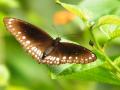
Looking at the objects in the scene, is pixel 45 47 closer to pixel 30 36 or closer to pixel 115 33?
pixel 30 36

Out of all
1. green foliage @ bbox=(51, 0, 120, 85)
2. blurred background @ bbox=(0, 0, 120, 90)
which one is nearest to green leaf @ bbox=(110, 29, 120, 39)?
green foliage @ bbox=(51, 0, 120, 85)

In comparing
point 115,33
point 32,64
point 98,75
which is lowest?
point 32,64

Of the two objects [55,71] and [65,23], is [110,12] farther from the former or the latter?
[65,23]

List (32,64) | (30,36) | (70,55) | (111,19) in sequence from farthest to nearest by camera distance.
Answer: (32,64), (30,36), (70,55), (111,19)

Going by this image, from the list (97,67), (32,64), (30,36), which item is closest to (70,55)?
(97,67)

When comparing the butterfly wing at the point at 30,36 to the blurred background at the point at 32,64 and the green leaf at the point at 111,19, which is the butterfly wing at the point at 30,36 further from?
the blurred background at the point at 32,64


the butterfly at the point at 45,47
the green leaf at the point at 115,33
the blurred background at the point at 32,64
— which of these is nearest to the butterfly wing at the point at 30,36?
the butterfly at the point at 45,47

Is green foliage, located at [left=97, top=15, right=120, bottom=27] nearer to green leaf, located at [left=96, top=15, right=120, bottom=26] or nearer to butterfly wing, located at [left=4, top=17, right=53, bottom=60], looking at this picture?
green leaf, located at [left=96, top=15, right=120, bottom=26]
